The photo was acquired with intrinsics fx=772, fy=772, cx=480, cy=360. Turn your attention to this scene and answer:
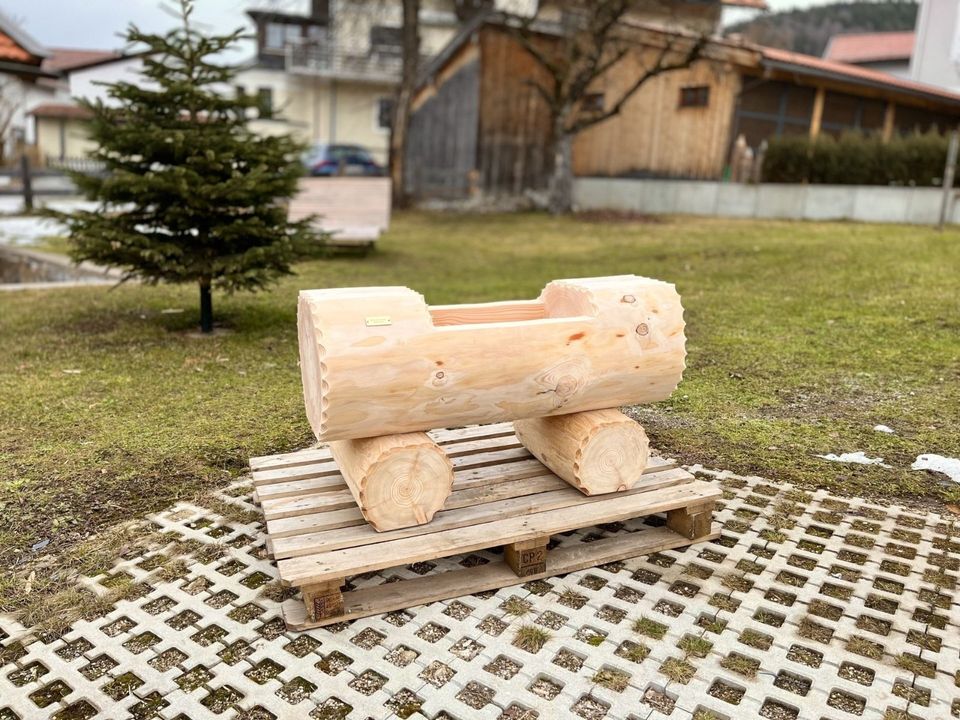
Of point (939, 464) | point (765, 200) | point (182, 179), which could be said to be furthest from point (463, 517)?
point (765, 200)

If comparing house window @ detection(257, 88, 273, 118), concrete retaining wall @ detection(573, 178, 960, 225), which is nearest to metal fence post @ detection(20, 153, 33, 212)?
concrete retaining wall @ detection(573, 178, 960, 225)

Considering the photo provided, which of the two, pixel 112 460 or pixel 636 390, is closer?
pixel 636 390

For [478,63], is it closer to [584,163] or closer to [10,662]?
[584,163]

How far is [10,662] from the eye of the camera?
293 cm

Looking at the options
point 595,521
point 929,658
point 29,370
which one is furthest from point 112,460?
point 929,658

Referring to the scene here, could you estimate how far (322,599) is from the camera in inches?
123

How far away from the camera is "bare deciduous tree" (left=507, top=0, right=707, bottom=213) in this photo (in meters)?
17.8

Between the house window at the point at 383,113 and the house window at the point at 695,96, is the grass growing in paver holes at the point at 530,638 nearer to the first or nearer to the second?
the house window at the point at 695,96

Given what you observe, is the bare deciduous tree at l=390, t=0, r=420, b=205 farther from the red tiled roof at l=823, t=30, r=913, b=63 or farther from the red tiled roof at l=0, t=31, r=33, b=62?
the red tiled roof at l=823, t=30, r=913, b=63

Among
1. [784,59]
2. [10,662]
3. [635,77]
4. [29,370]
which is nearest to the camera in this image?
[10,662]

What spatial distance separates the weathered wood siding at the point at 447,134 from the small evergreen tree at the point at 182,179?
14449 millimetres

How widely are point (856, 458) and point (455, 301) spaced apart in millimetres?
5967

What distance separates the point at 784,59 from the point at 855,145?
12.0 ft

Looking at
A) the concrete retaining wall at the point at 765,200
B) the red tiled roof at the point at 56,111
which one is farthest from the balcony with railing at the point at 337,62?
the concrete retaining wall at the point at 765,200
